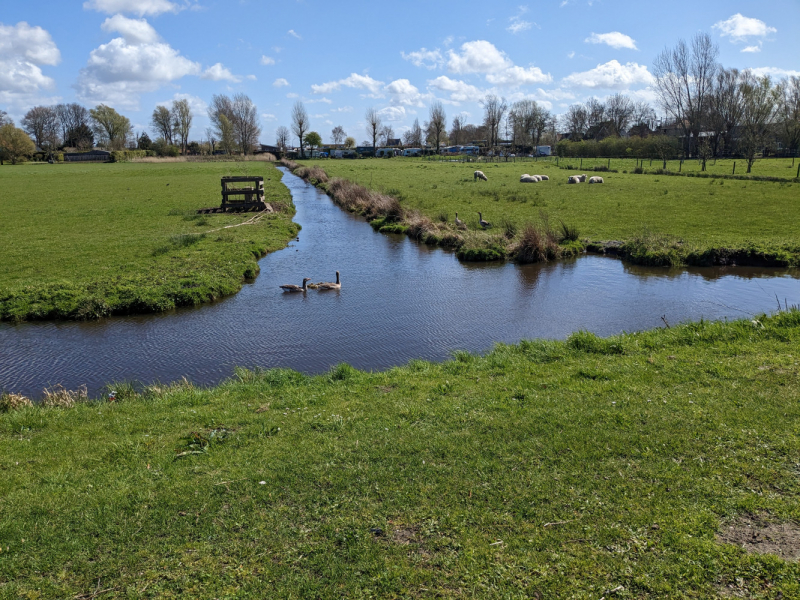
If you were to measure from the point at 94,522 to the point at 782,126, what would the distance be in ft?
266

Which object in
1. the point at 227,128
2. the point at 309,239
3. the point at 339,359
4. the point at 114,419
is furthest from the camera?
the point at 227,128

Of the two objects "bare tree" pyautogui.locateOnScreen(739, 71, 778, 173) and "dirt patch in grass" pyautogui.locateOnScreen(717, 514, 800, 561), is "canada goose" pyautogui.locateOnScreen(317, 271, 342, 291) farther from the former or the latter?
"bare tree" pyautogui.locateOnScreen(739, 71, 778, 173)

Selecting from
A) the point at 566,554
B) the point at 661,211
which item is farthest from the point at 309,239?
the point at 566,554

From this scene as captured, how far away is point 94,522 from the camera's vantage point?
4906 mm

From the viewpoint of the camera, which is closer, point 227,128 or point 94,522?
point 94,522

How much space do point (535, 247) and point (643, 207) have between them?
13.4m

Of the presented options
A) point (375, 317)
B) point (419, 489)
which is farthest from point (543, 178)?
point (419, 489)

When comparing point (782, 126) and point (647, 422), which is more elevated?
point (782, 126)

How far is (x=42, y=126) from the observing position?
424 feet

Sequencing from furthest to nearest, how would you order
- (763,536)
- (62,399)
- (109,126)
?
(109,126) < (62,399) < (763,536)

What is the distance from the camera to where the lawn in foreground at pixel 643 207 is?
2305 cm

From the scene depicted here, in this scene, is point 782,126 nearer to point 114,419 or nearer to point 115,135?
point 114,419

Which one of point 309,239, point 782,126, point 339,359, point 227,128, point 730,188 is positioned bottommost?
point 339,359

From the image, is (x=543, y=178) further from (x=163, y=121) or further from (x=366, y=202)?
(x=163, y=121)
